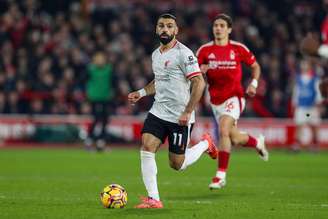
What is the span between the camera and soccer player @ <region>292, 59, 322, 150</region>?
2222 centimetres

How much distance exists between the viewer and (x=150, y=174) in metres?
10.1

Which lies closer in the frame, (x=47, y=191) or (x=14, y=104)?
(x=47, y=191)

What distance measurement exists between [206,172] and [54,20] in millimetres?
12286

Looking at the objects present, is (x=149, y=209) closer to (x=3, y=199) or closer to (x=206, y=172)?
(x=3, y=199)

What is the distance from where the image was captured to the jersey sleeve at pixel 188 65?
1032 cm

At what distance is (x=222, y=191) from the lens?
12383mm

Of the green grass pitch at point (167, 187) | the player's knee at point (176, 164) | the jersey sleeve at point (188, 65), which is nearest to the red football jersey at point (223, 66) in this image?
the green grass pitch at point (167, 187)

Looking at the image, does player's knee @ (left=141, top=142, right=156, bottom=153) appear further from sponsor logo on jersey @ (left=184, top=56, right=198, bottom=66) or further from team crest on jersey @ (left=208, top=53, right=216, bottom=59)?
team crest on jersey @ (left=208, top=53, right=216, bottom=59)

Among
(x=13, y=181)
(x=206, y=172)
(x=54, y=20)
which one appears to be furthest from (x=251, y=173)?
(x=54, y=20)

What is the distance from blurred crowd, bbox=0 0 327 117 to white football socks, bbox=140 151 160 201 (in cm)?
1282

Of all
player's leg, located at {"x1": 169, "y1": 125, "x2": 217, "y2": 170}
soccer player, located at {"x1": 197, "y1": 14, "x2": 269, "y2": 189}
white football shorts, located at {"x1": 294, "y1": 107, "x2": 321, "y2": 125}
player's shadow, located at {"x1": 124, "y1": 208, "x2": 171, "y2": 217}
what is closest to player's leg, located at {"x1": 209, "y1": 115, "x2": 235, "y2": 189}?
soccer player, located at {"x1": 197, "y1": 14, "x2": 269, "y2": 189}

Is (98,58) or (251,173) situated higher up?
(98,58)

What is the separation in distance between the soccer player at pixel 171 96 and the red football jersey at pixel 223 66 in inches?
98.6

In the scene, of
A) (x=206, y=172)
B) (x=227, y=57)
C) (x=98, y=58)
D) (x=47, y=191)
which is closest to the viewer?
(x=47, y=191)
